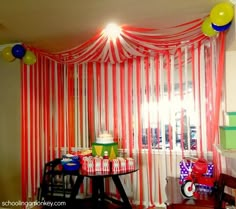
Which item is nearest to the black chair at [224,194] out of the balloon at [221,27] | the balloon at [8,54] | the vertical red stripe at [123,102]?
the balloon at [221,27]

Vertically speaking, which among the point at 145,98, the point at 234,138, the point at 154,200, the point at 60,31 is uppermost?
the point at 60,31

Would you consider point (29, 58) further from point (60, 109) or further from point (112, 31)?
point (112, 31)

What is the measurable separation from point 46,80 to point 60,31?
3.26ft

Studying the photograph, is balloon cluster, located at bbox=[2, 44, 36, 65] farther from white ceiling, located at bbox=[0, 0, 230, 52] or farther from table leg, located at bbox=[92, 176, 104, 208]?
table leg, located at bbox=[92, 176, 104, 208]

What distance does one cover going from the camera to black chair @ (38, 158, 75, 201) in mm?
3578

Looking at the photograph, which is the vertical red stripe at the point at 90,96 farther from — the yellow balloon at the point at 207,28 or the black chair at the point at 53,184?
the yellow balloon at the point at 207,28

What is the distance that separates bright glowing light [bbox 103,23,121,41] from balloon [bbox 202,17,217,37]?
856mm

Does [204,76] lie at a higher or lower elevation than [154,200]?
higher

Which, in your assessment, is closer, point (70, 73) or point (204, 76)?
point (204, 76)

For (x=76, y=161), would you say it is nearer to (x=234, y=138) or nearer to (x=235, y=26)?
(x=234, y=138)

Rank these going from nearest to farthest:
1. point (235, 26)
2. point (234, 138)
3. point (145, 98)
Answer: point (234, 138)
point (235, 26)
point (145, 98)

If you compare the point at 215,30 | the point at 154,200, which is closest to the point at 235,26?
the point at 215,30

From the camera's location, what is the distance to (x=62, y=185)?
12.0 feet

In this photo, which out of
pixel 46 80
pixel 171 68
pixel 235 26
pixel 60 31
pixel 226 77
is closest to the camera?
pixel 235 26
